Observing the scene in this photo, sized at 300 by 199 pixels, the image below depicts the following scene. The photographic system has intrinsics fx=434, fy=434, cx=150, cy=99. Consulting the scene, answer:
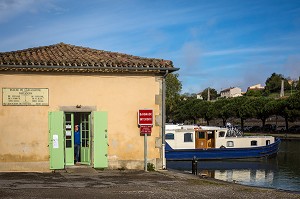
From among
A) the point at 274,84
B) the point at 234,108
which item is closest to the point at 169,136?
the point at 234,108

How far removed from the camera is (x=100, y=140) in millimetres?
15164

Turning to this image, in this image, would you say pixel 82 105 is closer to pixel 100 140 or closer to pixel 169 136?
pixel 100 140

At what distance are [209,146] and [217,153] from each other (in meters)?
1.43

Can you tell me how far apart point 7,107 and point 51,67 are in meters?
1.98

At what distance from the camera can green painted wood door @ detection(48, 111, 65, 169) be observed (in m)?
14.8

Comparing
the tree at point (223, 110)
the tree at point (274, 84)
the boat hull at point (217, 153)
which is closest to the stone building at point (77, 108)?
the boat hull at point (217, 153)

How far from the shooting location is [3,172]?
1427cm

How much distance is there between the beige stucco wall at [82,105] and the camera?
14.6 meters

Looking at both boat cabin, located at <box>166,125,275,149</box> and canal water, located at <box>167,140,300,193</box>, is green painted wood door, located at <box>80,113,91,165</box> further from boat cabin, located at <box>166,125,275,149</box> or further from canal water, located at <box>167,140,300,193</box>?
boat cabin, located at <box>166,125,275,149</box>

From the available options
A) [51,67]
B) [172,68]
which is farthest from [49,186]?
[172,68]

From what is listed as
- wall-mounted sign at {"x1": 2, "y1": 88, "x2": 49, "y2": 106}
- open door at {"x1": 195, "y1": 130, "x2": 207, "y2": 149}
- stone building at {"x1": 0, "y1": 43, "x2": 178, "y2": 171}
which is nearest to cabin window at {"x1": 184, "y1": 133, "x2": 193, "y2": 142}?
open door at {"x1": 195, "y1": 130, "x2": 207, "y2": 149}

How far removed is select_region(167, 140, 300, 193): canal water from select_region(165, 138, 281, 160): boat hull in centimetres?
36

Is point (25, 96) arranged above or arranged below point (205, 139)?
above

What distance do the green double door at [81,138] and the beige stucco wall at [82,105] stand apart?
214 millimetres
